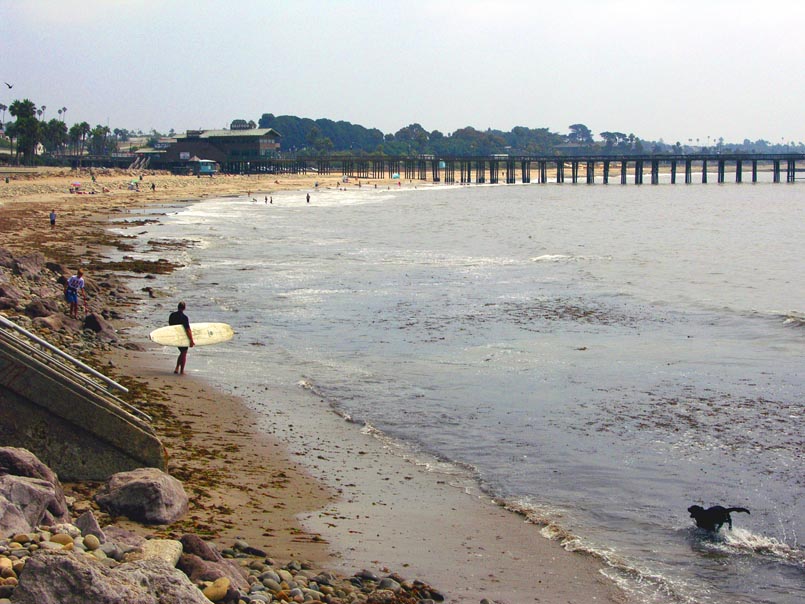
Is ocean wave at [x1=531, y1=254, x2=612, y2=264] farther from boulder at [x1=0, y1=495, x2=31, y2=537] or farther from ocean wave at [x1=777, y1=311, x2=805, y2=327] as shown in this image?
boulder at [x1=0, y1=495, x2=31, y2=537]

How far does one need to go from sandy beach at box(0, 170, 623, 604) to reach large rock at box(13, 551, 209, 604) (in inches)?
107

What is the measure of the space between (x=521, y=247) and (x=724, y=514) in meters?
39.9

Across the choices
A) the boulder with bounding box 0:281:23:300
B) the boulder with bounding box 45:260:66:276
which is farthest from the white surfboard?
the boulder with bounding box 45:260:66:276

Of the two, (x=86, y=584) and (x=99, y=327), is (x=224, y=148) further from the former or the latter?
(x=86, y=584)

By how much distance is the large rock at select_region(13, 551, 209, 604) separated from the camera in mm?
6078

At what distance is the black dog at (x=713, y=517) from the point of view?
10.8 m

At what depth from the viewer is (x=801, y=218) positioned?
7869 centimetres

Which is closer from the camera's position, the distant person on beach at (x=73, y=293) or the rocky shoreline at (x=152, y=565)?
the rocky shoreline at (x=152, y=565)

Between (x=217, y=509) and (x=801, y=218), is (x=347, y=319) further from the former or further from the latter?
(x=801, y=218)

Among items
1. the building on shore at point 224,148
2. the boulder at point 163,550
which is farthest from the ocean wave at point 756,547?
the building on shore at point 224,148

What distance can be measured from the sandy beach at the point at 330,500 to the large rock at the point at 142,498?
0.58ft

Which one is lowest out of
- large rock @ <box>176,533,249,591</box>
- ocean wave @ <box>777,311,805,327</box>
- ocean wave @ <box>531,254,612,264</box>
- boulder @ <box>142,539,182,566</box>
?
ocean wave @ <box>531,254,612,264</box>

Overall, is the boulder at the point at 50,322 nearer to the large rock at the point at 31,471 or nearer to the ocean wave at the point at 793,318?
the large rock at the point at 31,471

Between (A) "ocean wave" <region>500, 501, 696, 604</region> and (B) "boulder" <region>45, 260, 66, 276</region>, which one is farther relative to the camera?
(B) "boulder" <region>45, 260, 66, 276</region>
